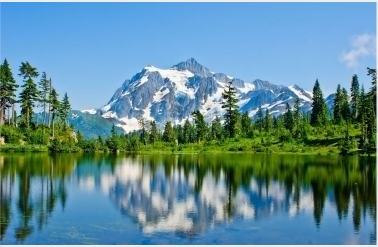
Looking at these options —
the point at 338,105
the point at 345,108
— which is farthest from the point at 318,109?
the point at 345,108

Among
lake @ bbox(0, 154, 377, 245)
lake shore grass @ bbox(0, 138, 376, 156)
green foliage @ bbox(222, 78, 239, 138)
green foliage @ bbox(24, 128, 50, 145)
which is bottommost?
lake @ bbox(0, 154, 377, 245)

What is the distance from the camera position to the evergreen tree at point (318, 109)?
420ft

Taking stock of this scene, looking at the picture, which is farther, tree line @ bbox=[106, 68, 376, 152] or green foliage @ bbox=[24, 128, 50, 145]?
tree line @ bbox=[106, 68, 376, 152]

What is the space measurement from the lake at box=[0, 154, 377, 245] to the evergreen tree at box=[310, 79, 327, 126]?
84111 millimetres

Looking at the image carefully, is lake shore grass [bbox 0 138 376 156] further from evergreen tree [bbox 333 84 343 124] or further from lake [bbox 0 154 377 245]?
lake [bbox 0 154 377 245]

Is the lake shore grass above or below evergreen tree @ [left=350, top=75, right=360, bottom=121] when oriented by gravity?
below

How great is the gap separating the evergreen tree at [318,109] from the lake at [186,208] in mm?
84111

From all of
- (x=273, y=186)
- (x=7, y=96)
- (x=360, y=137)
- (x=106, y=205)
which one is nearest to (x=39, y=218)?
(x=106, y=205)

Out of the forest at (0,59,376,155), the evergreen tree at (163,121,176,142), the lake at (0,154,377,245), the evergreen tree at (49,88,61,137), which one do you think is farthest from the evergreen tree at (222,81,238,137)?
the lake at (0,154,377,245)

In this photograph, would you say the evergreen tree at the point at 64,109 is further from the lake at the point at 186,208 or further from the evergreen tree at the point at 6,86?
the lake at the point at 186,208

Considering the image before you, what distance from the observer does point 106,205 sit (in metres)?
29.8

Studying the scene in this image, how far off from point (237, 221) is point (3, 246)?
37.9ft

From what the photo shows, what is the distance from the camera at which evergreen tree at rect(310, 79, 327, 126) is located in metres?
128

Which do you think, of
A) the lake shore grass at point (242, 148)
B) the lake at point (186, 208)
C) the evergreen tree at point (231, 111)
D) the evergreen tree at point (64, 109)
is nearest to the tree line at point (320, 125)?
the evergreen tree at point (231, 111)
